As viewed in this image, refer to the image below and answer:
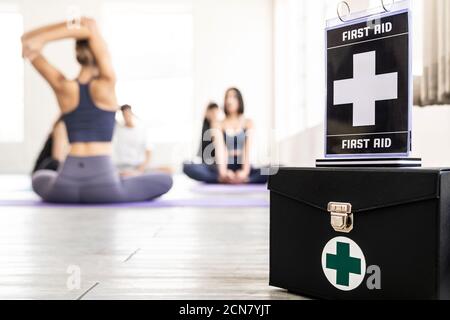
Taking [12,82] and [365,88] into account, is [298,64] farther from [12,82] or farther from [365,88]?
[365,88]

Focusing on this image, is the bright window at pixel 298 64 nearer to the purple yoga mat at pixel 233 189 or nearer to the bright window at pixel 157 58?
the purple yoga mat at pixel 233 189

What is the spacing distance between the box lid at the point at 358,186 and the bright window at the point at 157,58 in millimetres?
7477

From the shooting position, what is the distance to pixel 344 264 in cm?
88

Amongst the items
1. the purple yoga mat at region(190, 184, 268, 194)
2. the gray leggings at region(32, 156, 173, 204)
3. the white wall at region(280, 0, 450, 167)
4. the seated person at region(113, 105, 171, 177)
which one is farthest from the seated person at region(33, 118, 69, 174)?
the white wall at region(280, 0, 450, 167)

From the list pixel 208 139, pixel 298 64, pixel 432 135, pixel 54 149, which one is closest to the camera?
pixel 432 135

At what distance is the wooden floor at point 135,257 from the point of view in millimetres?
1007

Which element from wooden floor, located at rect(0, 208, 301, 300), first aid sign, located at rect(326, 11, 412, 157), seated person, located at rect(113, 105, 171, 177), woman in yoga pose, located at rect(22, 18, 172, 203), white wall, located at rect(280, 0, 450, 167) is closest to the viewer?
first aid sign, located at rect(326, 11, 412, 157)

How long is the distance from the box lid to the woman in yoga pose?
2.28 meters

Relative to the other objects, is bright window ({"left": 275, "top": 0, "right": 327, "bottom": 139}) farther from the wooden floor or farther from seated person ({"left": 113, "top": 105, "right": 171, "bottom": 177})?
the wooden floor

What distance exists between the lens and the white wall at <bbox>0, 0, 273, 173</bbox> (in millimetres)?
8469

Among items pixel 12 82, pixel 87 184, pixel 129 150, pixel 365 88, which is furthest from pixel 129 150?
pixel 365 88

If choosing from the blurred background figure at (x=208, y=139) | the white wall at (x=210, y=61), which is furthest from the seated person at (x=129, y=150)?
the white wall at (x=210, y=61)

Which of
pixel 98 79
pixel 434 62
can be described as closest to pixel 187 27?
pixel 98 79

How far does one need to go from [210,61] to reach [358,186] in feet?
25.9
